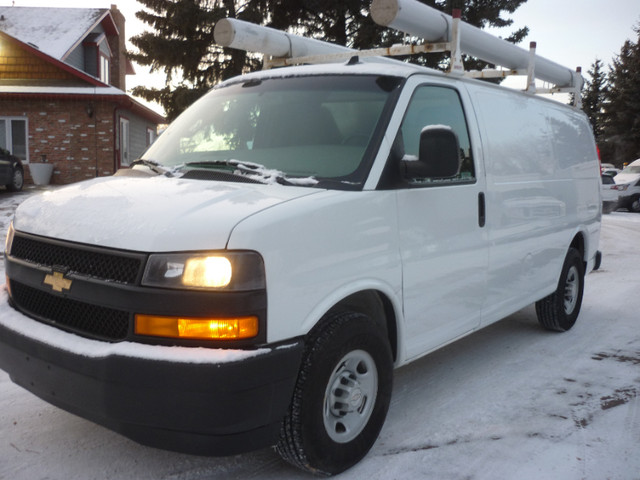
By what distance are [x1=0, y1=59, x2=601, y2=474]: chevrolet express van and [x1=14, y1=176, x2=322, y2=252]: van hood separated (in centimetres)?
1

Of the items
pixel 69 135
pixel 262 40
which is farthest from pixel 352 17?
pixel 262 40

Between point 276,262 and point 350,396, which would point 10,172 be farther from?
point 276,262

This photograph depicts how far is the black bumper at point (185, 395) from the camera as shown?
262cm

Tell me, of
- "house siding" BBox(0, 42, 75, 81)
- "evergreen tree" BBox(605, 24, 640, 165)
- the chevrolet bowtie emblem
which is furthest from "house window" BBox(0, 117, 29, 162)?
"evergreen tree" BBox(605, 24, 640, 165)

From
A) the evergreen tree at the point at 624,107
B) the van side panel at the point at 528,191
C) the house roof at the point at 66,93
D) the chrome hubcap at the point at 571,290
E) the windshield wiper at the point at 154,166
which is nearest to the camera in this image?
the windshield wiper at the point at 154,166

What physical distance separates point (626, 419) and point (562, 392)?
0.51 m

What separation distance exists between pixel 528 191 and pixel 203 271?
3.07 meters

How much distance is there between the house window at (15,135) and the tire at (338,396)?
2272cm

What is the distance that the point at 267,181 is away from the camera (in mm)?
3359

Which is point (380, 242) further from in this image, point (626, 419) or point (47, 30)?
point (47, 30)

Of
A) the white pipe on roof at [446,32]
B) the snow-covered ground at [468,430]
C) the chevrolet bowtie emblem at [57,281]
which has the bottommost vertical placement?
the snow-covered ground at [468,430]

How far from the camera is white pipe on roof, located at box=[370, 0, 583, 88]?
398 centimetres

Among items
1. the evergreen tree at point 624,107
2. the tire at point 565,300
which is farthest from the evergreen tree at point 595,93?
the tire at point 565,300

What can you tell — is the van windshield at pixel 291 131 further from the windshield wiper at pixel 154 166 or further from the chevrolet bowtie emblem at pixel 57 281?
the chevrolet bowtie emblem at pixel 57 281
